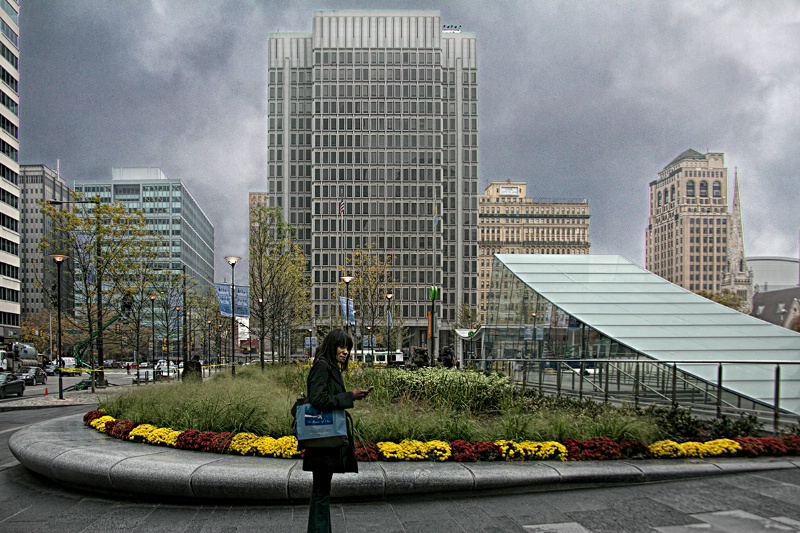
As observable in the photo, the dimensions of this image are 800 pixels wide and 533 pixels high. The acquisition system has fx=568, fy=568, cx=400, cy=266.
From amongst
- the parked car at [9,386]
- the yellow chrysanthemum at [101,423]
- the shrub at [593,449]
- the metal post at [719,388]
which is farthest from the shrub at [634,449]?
the parked car at [9,386]

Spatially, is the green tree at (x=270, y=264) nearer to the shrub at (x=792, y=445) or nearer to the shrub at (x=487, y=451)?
the shrub at (x=487, y=451)

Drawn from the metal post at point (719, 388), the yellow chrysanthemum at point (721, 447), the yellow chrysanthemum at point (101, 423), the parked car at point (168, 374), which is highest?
the metal post at point (719, 388)

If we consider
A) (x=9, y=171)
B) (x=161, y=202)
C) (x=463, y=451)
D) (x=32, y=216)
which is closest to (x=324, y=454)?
(x=463, y=451)

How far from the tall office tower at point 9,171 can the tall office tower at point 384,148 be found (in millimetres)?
49009

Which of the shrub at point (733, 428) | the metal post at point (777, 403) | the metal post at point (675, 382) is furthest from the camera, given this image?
the metal post at point (675, 382)

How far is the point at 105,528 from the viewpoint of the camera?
6.27m

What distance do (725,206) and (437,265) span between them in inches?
4178

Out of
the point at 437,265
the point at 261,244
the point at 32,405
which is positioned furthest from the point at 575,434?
the point at 437,265

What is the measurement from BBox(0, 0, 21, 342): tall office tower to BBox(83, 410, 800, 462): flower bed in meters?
69.0

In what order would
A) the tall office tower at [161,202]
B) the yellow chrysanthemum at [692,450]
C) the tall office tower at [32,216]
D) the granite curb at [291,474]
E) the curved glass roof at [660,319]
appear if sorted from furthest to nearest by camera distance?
the tall office tower at [161,202], the tall office tower at [32,216], the curved glass roof at [660,319], the yellow chrysanthemum at [692,450], the granite curb at [291,474]

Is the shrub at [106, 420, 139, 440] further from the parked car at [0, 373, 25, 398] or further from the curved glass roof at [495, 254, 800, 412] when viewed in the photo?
the parked car at [0, 373, 25, 398]

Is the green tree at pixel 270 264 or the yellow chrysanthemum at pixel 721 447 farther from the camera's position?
the green tree at pixel 270 264

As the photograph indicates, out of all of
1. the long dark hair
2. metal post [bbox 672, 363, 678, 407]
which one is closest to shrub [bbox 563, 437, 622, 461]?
metal post [bbox 672, 363, 678, 407]

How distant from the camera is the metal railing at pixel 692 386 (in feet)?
34.8
